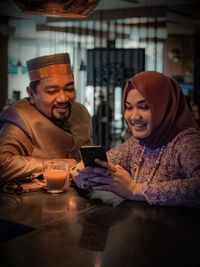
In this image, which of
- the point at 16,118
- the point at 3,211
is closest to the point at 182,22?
the point at 16,118

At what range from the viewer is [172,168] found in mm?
1653

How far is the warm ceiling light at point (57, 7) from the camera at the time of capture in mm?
1606

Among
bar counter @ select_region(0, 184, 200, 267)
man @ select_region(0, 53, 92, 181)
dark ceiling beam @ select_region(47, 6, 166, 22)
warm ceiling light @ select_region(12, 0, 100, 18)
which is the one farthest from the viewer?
dark ceiling beam @ select_region(47, 6, 166, 22)

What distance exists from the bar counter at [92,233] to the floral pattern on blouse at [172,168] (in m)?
0.04

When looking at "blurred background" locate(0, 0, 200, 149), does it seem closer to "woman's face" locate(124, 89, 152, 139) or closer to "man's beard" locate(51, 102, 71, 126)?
"man's beard" locate(51, 102, 71, 126)

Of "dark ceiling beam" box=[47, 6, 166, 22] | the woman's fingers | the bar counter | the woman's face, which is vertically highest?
"dark ceiling beam" box=[47, 6, 166, 22]

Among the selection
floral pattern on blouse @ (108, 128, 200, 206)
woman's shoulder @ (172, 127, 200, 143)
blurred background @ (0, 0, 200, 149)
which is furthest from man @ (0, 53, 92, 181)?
blurred background @ (0, 0, 200, 149)

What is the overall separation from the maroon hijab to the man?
1.50 feet

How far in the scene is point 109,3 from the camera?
220 inches

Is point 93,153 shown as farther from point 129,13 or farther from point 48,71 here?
point 129,13

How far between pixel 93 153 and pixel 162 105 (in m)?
0.34

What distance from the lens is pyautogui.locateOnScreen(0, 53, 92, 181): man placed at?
6.68 feet

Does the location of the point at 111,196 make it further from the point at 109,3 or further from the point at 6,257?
the point at 109,3

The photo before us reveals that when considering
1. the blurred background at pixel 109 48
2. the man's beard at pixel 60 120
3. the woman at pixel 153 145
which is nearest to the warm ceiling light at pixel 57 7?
the woman at pixel 153 145
